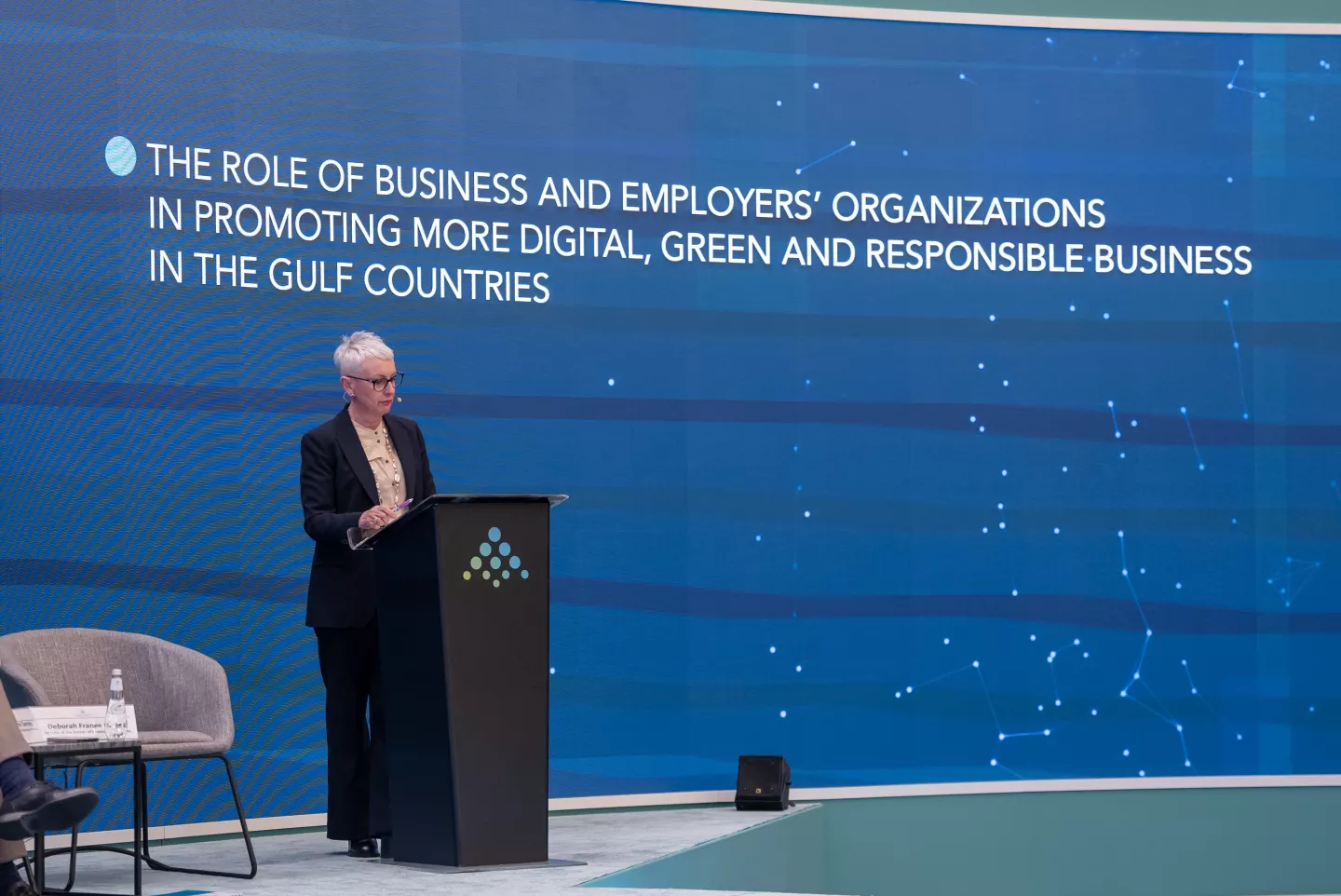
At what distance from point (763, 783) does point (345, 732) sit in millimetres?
1843

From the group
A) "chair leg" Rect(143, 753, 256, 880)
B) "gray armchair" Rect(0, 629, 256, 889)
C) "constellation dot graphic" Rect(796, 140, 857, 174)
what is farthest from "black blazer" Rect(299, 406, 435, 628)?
"constellation dot graphic" Rect(796, 140, 857, 174)

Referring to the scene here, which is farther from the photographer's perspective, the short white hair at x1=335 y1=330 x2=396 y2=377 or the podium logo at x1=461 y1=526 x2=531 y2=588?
the short white hair at x1=335 y1=330 x2=396 y2=377

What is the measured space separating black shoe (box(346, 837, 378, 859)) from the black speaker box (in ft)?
5.34

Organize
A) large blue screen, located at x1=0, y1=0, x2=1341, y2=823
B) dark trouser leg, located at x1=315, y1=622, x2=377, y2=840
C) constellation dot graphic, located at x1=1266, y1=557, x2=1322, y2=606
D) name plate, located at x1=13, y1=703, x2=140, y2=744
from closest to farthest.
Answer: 1. name plate, located at x1=13, y1=703, x2=140, y2=744
2. dark trouser leg, located at x1=315, y1=622, x2=377, y2=840
3. large blue screen, located at x1=0, y1=0, x2=1341, y2=823
4. constellation dot graphic, located at x1=1266, y1=557, x2=1322, y2=606

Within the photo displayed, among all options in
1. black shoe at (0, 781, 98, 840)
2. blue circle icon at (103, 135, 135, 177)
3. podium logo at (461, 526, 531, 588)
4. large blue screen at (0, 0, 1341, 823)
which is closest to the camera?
black shoe at (0, 781, 98, 840)

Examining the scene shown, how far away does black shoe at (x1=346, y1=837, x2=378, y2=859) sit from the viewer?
189 inches

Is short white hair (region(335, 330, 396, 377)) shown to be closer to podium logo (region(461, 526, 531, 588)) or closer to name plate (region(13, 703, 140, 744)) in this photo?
podium logo (region(461, 526, 531, 588))

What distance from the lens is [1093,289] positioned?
6648 mm

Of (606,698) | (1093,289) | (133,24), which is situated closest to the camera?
(133,24)

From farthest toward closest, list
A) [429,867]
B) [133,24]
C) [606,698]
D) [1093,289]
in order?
1. [1093,289]
2. [606,698]
3. [133,24]
4. [429,867]

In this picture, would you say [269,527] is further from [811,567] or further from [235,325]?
[811,567]

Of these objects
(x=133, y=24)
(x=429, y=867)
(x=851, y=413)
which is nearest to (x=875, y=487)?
(x=851, y=413)

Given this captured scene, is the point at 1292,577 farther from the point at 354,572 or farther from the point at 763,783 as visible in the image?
the point at 354,572

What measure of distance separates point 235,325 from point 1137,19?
3.79 m
